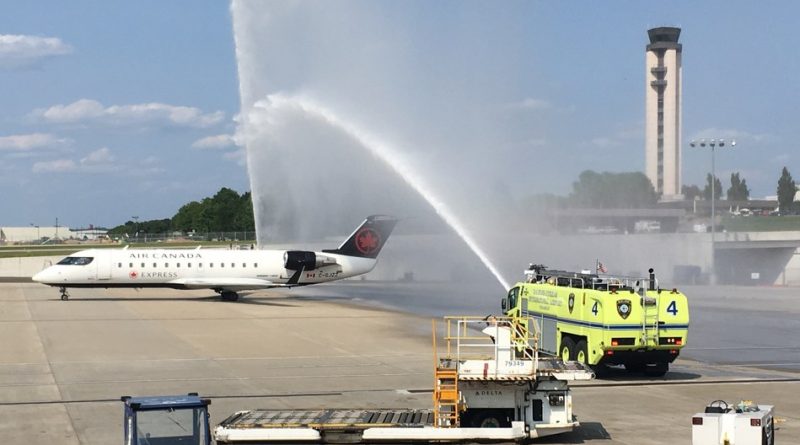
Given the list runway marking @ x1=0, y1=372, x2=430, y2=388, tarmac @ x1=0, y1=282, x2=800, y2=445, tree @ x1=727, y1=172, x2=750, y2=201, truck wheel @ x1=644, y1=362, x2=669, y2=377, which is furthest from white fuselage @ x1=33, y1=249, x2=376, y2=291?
tree @ x1=727, y1=172, x2=750, y2=201

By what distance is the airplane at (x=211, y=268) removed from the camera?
180 feet

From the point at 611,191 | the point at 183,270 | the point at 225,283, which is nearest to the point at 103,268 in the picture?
the point at 183,270

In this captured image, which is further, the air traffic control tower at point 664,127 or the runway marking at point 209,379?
the air traffic control tower at point 664,127

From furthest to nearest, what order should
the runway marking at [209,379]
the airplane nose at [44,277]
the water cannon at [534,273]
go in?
the airplane nose at [44,277] < the water cannon at [534,273] < the runway marking at [209,379]

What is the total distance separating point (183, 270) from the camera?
56.1 meters

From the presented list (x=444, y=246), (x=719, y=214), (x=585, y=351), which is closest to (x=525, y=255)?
(x=444, y=246)

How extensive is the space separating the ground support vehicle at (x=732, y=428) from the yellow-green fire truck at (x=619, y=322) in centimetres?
863

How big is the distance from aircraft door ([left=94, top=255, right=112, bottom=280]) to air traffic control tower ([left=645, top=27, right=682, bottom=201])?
15084 cm

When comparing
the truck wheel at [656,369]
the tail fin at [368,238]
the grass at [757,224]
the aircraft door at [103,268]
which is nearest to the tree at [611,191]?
the grass at [757,224]

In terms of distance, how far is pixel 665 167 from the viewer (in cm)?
19488

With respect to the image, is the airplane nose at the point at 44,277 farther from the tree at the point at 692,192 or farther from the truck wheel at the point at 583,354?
the tree at the point at 692,192

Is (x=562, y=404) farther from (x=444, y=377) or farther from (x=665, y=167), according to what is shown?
(x=665, y=167)

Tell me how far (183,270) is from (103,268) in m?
4.12

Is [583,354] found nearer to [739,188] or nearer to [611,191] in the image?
[611,191]
